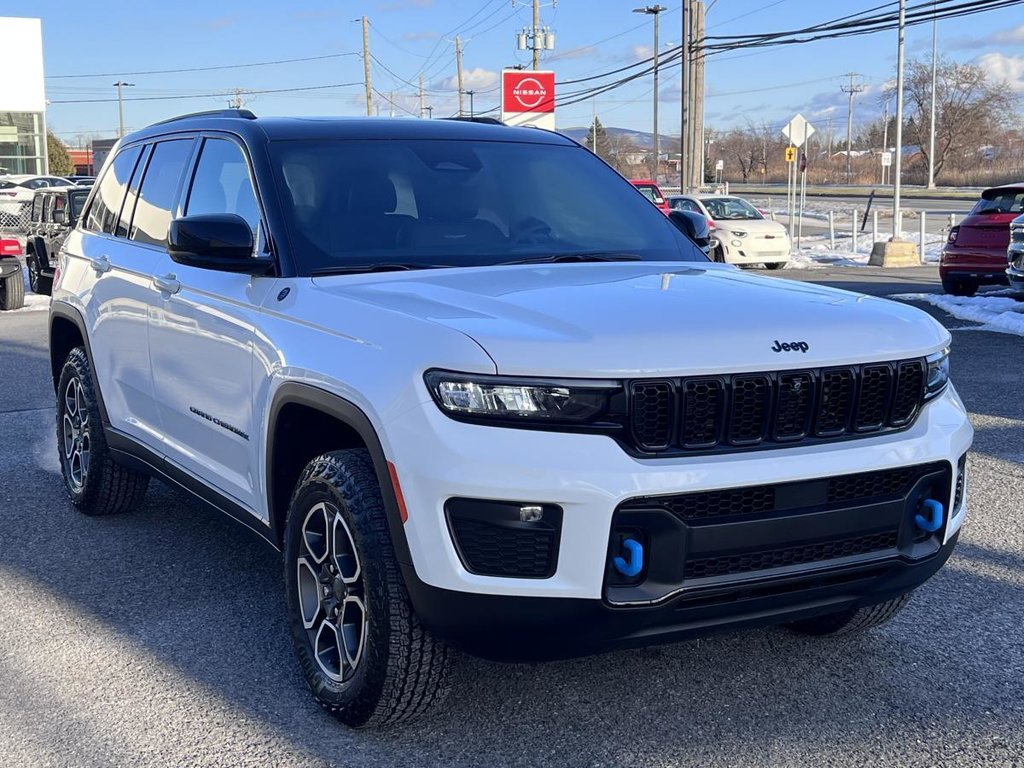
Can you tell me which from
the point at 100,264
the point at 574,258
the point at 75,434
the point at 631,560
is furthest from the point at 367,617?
the point at 75,434

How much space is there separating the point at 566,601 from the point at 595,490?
300mm

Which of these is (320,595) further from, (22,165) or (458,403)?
(22,165)

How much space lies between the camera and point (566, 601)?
3.01 meters

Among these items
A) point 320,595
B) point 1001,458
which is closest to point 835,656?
point 320,595

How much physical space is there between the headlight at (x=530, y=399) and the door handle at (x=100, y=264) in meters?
3.06

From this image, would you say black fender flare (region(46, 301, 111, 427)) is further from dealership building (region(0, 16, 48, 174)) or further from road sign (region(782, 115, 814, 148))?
dealership building (region(0, 16, 48, 174))

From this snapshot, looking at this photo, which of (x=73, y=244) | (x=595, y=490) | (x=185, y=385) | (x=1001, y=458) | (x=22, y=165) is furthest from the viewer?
(x=22, y=165)

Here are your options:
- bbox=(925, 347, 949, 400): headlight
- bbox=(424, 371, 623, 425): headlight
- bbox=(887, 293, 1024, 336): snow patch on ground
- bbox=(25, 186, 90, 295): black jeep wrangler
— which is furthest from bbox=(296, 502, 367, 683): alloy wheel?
bbox=(887, 293, 1024, 336): snow patch on ground

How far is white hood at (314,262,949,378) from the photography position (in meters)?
3.03

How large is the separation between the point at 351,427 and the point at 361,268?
771mm

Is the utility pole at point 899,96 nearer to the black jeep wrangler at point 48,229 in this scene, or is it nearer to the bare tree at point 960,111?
the black jeep wrangler at point 48,229

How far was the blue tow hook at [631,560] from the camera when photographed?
9.84 feet

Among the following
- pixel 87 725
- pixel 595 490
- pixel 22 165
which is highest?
pixel 22 165

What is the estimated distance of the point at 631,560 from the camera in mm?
3004
